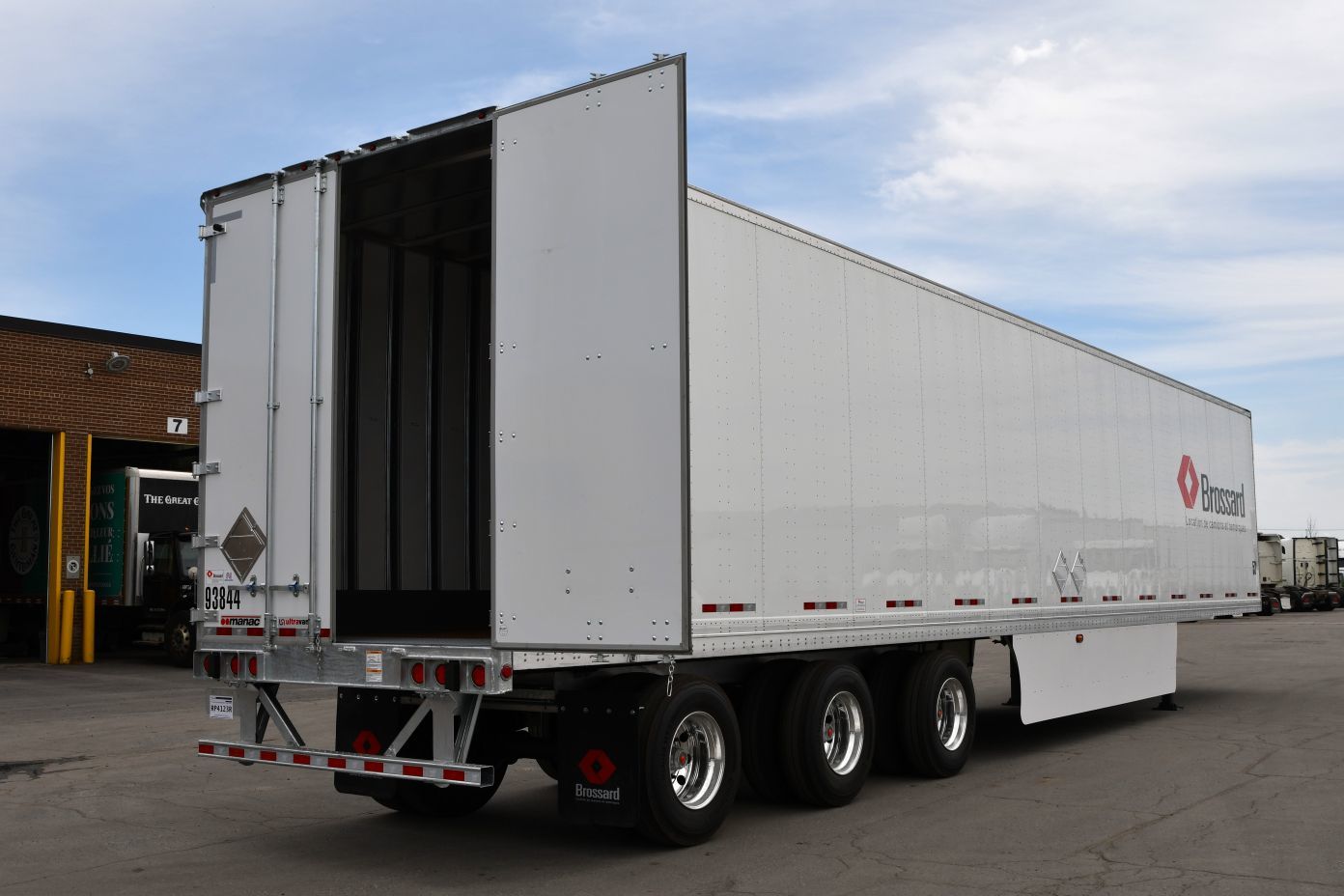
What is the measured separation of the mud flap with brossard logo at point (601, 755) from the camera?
716 centimetres

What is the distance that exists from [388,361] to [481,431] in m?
0.96

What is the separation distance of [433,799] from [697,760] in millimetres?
2187

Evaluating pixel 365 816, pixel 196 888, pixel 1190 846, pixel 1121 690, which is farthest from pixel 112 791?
pixel 1121 690

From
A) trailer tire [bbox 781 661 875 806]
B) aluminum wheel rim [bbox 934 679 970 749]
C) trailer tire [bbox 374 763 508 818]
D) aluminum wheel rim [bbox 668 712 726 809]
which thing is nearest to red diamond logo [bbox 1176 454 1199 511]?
aluminum wheel rim [bbox 934 679 970 749]

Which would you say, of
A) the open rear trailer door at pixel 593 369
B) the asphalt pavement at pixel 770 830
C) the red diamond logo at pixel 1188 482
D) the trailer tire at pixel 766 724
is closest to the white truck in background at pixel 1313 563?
the red diamond logo at pixel 1188 482

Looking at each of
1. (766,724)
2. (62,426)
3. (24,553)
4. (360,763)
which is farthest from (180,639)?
(360,763)

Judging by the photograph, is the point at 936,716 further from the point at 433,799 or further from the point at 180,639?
the point at 180,639

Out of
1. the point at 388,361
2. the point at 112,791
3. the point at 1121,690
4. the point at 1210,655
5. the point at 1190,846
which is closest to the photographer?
the point at 1190,846

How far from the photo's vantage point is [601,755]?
7258mm

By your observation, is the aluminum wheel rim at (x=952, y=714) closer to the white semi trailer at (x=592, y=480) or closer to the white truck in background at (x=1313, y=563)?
the white semi trailer at (x=592, y=480)

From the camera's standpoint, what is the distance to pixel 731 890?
6.64 metres

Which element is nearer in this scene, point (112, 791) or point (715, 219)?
point (715, 219)

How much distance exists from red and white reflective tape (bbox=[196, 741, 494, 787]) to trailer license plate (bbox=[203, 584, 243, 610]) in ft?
2.72

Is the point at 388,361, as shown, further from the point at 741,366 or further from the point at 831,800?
the point at 831,800
